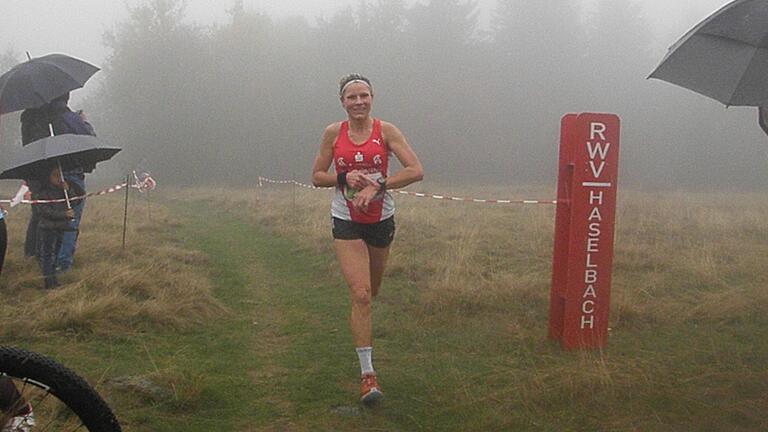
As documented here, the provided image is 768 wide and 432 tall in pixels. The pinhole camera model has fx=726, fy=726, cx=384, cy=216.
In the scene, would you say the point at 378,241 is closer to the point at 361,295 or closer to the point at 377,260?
the point at 377,260

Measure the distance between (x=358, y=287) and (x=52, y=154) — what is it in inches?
144

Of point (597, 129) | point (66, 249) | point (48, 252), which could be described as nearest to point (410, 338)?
point (597, 129)

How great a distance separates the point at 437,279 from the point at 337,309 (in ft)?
3.91

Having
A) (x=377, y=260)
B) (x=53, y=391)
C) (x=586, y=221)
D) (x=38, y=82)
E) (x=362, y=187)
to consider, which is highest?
(x=38, y=82)

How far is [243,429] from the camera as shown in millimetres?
3637

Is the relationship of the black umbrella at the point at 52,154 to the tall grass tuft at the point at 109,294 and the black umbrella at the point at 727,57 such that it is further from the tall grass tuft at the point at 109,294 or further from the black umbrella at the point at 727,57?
the black umbrella at the point at 727,57

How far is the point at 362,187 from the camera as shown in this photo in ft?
13.8

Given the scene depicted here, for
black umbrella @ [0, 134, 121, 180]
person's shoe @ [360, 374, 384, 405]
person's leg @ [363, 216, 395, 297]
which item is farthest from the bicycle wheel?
black umbrella @ [0, 134, 121, 180]

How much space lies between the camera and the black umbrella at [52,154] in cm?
636

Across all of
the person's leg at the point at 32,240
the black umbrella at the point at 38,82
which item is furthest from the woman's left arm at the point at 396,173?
the person's leg at the point at 32,240

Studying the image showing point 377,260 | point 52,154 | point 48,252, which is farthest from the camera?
point 48,252

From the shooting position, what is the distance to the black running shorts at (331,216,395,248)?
430 cm

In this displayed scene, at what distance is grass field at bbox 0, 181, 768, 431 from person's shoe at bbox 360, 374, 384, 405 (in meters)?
0.07

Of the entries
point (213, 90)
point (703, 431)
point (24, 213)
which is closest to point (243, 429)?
point (703, 431)
